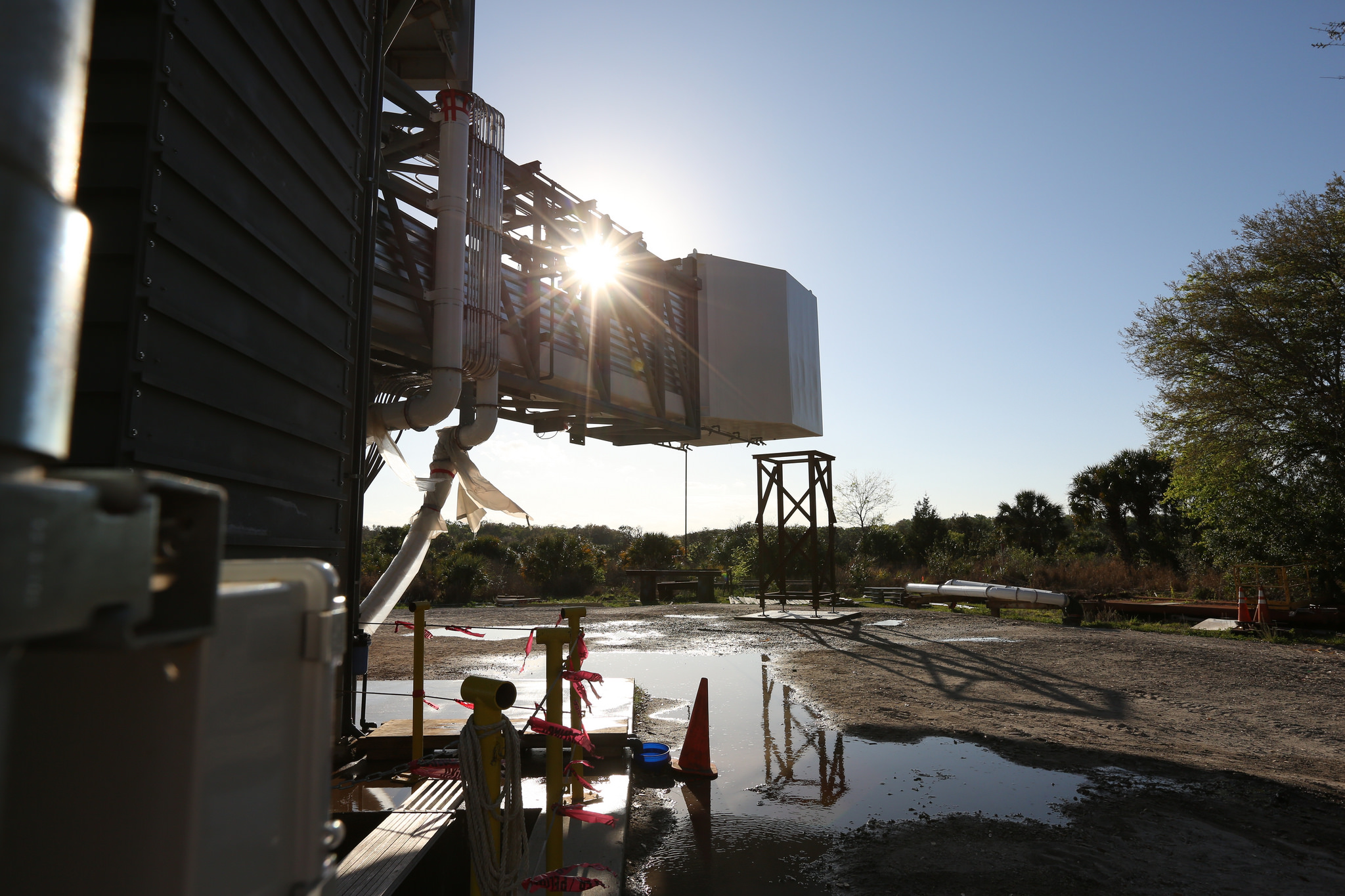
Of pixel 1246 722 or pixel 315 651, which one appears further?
pixel 1246 722

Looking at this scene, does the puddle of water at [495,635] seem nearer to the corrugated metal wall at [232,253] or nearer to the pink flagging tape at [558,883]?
the corrugated metal wall at [232,253]

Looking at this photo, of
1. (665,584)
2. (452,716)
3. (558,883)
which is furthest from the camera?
(665,584)

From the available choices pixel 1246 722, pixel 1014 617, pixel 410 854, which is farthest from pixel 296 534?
pixel 1014 617

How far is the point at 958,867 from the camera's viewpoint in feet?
12.2

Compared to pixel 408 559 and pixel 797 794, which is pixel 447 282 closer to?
pixel 408 559

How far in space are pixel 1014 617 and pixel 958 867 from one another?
14845 mm

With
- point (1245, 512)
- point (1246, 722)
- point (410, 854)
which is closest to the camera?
point (410, 854)

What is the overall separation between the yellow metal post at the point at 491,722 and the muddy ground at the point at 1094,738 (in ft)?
5.67

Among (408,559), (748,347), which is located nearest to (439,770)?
(408,559)

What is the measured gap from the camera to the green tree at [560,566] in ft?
81.9

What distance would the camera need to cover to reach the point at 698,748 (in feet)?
17.7

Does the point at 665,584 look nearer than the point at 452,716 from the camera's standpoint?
No

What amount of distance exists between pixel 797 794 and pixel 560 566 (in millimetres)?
20840

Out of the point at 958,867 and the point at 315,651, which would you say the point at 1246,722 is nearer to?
the point at 958,867
